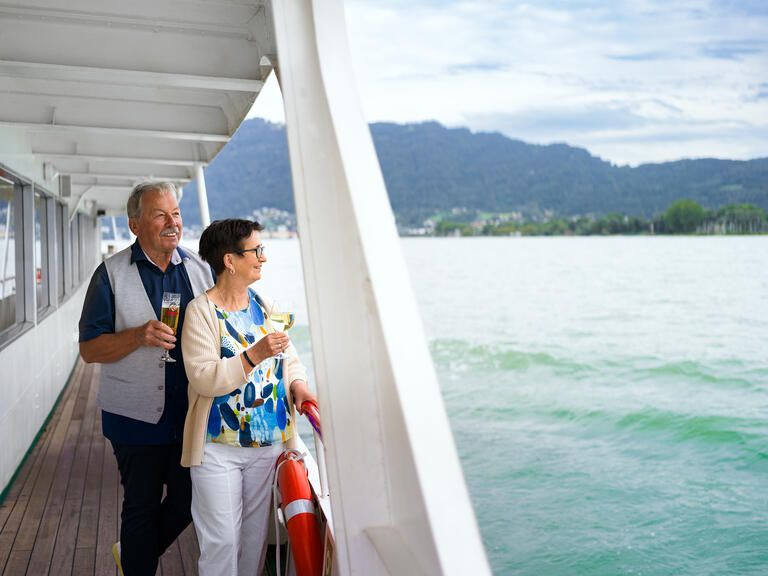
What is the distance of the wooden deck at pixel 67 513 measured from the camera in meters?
2.93

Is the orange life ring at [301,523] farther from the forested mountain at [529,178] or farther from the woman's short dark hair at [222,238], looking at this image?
the forested mountain at [529,178]

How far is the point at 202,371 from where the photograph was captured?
185cm

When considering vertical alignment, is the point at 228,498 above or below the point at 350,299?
below

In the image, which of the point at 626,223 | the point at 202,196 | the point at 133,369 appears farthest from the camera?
the point at 626,223

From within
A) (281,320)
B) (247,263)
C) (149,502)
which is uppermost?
(247,263)

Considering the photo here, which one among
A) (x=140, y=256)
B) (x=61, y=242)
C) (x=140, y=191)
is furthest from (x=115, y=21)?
(x=61, y=242)

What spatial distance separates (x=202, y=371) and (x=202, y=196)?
3652 mm

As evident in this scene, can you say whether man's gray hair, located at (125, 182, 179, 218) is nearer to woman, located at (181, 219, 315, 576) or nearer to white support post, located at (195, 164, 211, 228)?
woman, located at (181, 219, 315, 576)

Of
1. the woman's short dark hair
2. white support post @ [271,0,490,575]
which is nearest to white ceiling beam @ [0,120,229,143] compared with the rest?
the woman's short dark hair

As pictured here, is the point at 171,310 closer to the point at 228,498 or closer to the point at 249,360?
the point at 249,360

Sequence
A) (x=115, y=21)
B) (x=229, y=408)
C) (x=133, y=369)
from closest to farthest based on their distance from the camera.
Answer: (x=229, y=408)
(x=133, y=369)
(x=115, y=21)

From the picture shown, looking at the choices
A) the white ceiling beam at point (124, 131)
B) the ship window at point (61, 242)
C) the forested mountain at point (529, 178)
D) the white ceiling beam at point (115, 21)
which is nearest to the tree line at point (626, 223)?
the forested mountain at point (529, 178)

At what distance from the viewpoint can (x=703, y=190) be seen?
53.0 metres

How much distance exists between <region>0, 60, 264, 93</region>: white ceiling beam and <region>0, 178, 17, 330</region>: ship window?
1982 mm
